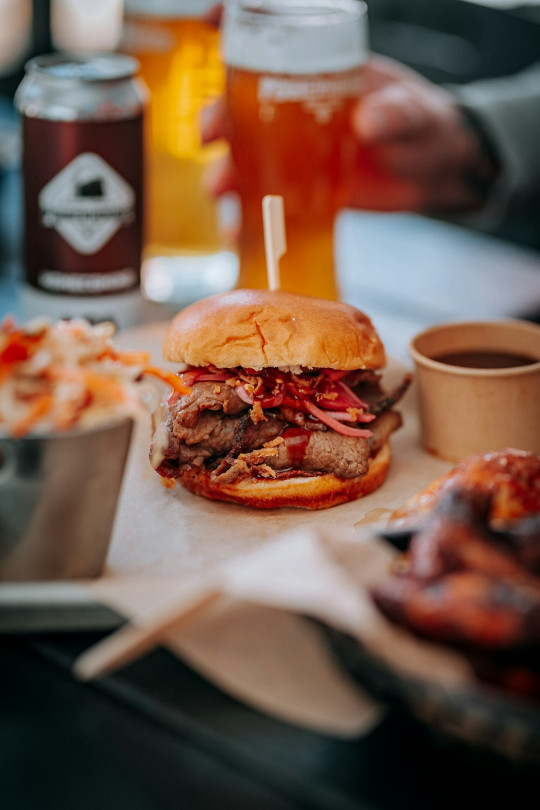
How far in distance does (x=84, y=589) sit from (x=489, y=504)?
0.50 meters

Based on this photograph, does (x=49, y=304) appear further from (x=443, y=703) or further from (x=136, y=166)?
(x=443, y=703)

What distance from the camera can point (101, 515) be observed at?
4.37 ft

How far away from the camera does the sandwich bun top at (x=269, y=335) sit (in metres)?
1.75

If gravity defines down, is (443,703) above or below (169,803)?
above

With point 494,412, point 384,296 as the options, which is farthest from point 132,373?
point 384,296

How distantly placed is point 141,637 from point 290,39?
161 cm

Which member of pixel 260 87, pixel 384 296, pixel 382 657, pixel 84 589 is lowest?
pixel 384 296

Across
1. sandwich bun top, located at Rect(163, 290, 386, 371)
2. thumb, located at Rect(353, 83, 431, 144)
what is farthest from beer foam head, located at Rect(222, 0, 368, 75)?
sandwich bun top, located at Rect(163, 290, 386, 371)

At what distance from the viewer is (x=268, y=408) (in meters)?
1.81

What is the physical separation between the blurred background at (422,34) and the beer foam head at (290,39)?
1779 mm

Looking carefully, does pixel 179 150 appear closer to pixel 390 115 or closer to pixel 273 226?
pixel 390 115

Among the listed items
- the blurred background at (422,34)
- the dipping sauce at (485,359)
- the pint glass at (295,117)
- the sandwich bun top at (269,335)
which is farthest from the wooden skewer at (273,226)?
the blurred background at (422,34)

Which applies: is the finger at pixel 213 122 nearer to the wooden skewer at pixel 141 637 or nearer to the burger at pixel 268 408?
the burger at pixel 268 408

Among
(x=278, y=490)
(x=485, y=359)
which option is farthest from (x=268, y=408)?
(x=485, y=359)
